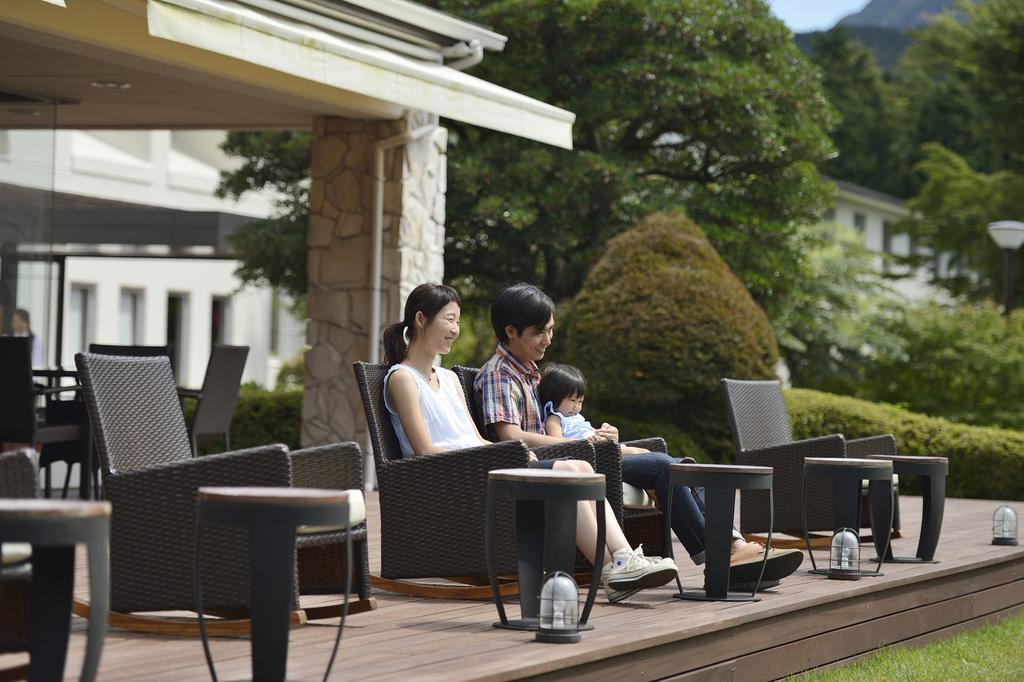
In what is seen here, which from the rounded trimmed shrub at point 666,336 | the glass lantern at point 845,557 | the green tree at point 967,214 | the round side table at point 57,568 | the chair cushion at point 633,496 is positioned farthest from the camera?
the green tree at point 967,214

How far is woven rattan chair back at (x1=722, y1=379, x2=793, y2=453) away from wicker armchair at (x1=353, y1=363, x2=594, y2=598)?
2.03 m

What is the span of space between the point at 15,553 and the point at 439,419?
2.30m

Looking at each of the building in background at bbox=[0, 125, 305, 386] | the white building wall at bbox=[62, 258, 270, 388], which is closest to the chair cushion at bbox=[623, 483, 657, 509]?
the building in background at bbox=[0, 125, 305, 386]

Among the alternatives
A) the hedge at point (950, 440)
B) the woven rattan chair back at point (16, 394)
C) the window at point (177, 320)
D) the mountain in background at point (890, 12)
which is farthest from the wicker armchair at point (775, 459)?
the mountain in background at point (890, 12)

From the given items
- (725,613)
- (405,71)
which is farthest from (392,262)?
(725,613)

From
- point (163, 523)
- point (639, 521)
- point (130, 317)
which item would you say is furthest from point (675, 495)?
point (130, 317)

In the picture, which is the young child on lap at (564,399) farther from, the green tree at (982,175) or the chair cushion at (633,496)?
the green tree at (982,175)

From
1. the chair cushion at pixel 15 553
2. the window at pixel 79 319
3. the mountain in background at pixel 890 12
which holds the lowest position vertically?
the chair cushion at pixel 15 553

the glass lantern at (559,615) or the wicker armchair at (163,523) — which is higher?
the wicker armchair at (163,523)

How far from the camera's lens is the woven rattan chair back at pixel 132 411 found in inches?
160

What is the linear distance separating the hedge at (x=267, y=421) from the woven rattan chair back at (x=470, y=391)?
7.66 m

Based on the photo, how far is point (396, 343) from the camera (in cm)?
500

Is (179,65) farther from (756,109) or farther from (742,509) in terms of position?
(756,109)

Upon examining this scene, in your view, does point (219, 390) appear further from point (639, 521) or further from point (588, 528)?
point (588, 528)
